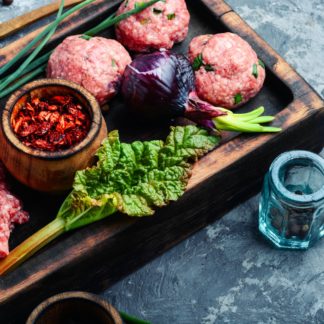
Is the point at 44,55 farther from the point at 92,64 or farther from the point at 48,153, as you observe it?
the point at 48,153

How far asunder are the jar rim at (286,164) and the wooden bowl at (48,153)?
57 centimetres

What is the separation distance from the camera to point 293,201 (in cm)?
254

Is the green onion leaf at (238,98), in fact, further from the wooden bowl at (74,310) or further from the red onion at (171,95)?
the wooden bowl at (74,310)

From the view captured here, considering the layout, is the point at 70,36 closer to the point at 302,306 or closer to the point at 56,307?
the point at 56,307

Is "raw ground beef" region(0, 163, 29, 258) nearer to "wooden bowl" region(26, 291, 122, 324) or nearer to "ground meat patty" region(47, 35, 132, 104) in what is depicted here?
"wooden bowl" region(26, 291, 122, 324)

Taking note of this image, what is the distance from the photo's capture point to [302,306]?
2.68m

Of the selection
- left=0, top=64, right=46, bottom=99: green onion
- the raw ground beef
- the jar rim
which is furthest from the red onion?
the raw ground beef

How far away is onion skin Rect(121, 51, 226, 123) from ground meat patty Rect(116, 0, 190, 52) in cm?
17

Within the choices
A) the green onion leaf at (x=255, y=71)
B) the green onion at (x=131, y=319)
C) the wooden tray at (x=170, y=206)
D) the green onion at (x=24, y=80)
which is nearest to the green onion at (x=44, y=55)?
the green onion at (x=24, y=80)

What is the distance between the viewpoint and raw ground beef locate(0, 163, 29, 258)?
2359mm

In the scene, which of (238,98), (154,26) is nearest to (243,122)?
(238,98)

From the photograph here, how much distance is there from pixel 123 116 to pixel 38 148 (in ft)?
1.41

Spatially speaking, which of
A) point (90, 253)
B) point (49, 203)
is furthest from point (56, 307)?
point (49, 203)

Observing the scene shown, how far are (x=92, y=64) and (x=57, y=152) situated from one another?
1.36 ft
